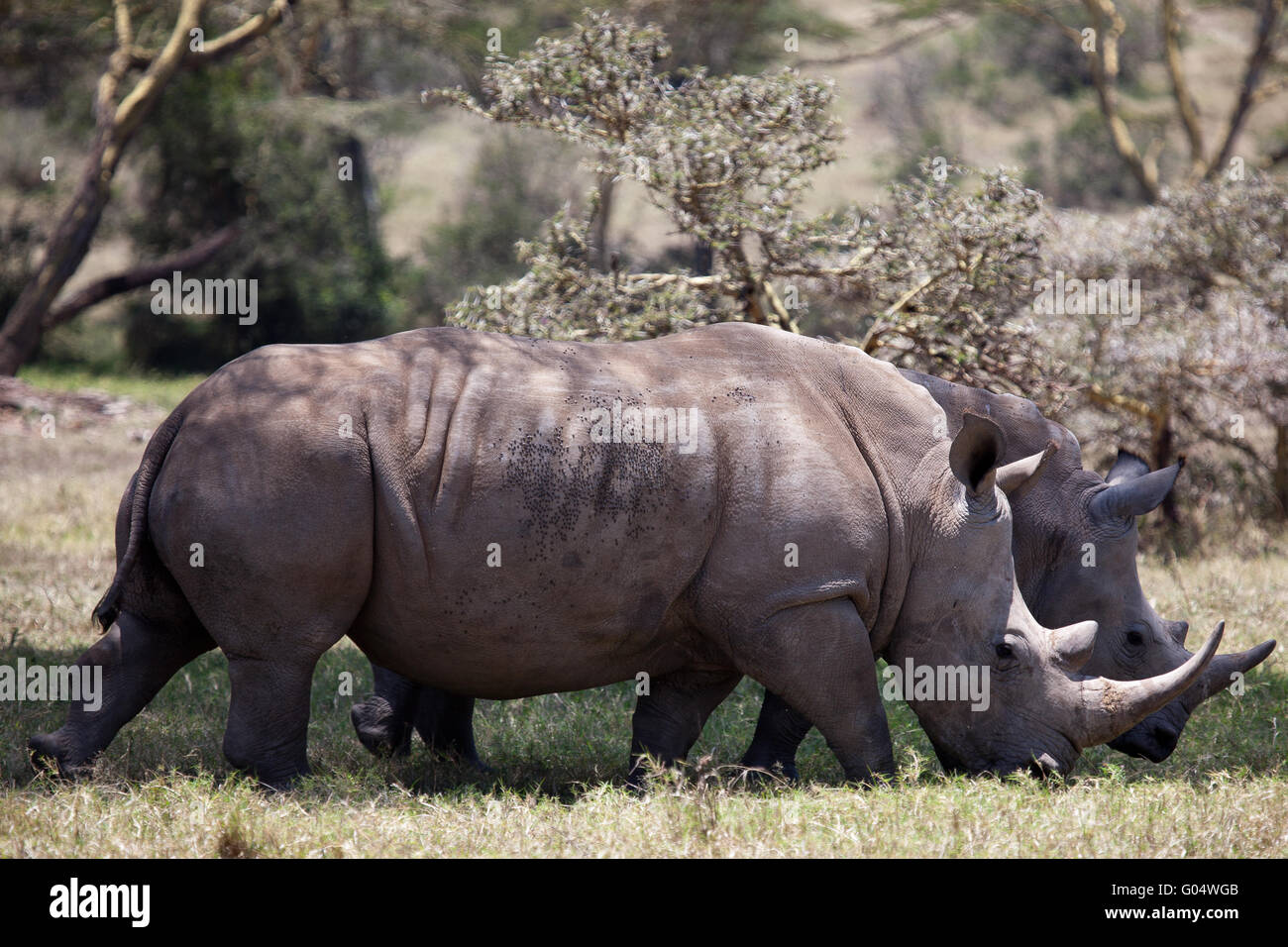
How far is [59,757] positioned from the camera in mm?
5379

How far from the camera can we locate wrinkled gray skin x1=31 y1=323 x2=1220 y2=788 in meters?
5.00

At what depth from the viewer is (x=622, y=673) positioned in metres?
5.52

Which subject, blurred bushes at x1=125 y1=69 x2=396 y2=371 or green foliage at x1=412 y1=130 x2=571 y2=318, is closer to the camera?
blurred bushes at x1=125 y1=69 x2=396 y2=371

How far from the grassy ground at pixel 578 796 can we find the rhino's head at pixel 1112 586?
0.33 meters

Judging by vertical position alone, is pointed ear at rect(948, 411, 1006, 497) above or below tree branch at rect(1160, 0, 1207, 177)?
below

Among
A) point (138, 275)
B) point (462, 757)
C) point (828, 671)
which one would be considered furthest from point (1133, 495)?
point (138, 275)

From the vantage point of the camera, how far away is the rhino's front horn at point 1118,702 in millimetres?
5402

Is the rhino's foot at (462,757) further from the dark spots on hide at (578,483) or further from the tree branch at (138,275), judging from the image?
the tree branch at (138,275)

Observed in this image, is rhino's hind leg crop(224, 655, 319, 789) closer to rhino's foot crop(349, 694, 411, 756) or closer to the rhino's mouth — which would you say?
rhino's foot crop(349, 694, 411, 756)

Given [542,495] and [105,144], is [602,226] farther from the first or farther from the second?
[542,495]

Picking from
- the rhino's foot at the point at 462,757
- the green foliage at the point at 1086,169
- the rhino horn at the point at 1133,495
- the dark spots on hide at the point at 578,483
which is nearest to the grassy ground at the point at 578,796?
the rhino's foot at the point at 462,757

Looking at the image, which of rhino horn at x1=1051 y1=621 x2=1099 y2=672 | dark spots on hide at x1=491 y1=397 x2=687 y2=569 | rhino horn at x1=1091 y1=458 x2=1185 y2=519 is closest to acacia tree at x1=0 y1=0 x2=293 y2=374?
dark spots on hide at x1=491 y1=397 x2=687 y2=569
